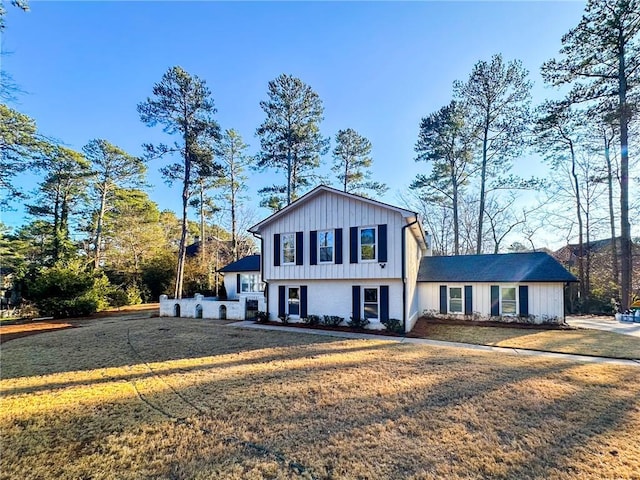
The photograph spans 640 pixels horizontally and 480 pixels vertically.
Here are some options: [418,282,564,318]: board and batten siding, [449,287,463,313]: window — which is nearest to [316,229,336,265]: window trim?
[418,282,564,318]: board and batten siding

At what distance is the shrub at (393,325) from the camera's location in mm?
12016

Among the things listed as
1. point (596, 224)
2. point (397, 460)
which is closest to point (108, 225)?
point (397, 460)

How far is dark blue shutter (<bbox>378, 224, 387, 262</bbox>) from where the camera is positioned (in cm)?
1227

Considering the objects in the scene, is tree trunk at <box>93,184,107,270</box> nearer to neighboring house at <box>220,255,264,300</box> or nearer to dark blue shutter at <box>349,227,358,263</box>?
neighboring house at <box>220,255,264,300</box>

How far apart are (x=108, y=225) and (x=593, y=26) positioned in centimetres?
3798

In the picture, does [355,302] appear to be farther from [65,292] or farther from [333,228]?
[65,292]

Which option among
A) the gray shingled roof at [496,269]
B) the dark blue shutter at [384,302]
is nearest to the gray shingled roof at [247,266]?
the dark blue shutter at [384,302]

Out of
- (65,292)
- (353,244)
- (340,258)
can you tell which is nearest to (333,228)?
(353,244)

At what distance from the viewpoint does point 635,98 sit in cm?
1507

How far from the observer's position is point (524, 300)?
13820mm

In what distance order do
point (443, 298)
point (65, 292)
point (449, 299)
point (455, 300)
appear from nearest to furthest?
point (455, 300) → point (449, 299) → point (443, 298) → point (65, 292)

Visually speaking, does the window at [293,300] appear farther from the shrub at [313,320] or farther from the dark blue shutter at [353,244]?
the dark blue shutter at [353,244]

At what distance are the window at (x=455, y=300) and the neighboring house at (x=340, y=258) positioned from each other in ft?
5.79

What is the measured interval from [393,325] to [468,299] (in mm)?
5388
